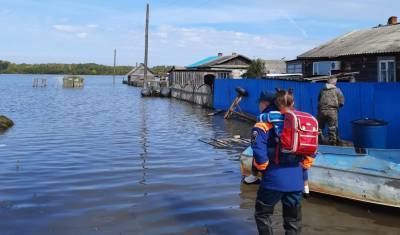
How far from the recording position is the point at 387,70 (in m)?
22.4

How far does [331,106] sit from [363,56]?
42.6 ft

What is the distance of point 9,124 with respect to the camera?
62.7ft

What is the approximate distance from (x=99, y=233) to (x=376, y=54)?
19051mm

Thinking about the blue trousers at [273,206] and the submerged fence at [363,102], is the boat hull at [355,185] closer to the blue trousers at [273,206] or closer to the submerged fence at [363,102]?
the blue trousers at [273,206]

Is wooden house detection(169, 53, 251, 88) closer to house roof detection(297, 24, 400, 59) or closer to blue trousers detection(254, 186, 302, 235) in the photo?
house roof detection(297, 24, 400, 59)

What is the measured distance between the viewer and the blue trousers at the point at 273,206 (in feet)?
16.0

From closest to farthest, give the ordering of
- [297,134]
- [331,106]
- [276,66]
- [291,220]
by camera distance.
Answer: [297,134] → [291,220] → [331,106] → [276,66]

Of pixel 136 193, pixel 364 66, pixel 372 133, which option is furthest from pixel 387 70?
pixel 136 193

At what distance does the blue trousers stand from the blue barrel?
589 cm

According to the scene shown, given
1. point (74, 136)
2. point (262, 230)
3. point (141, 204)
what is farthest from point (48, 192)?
point (74, 136)

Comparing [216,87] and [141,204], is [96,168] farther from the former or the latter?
[216,87]

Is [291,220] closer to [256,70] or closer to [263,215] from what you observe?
[263,215]

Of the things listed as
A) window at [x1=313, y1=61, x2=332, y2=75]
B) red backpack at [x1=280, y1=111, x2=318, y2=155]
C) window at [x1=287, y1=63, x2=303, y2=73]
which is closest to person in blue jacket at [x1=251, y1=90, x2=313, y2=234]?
red backpack at [x1=280, y1=111, x2=318, y2=155]

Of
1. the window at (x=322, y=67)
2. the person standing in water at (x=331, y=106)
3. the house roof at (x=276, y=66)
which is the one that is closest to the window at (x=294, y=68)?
the window at (x=322, y=67)
